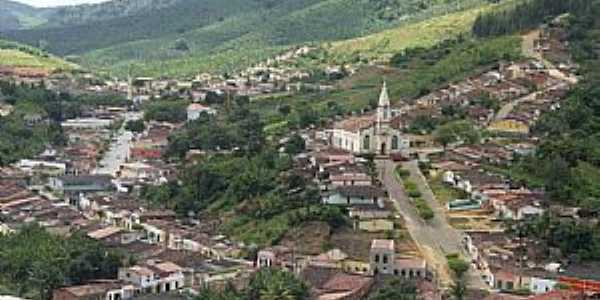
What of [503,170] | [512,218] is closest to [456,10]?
[503,170]

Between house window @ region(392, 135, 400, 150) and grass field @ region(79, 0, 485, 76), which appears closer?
house window @ region(392, 135, 400, 150)

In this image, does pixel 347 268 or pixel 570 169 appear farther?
pixel 570 169

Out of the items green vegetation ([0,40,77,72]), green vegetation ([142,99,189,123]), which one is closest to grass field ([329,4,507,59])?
green vegetation ([142,99,189,123])

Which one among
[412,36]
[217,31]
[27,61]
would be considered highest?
[412,36]

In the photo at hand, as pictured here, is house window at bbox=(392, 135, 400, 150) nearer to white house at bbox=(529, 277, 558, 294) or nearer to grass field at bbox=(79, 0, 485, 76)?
white house at bbox=(529, 277, 558, 294)

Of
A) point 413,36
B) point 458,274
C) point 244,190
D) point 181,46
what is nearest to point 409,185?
point 244,190

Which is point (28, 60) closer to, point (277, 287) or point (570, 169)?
point (570, 169)

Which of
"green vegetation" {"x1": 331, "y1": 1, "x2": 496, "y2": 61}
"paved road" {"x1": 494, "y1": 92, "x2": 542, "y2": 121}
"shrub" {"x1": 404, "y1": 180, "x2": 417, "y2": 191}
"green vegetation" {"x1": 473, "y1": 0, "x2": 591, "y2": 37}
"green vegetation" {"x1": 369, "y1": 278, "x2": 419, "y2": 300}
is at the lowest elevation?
"green vegetation" {"x1": 369, "y1": 278, "x2": 419, "y2": 300}
